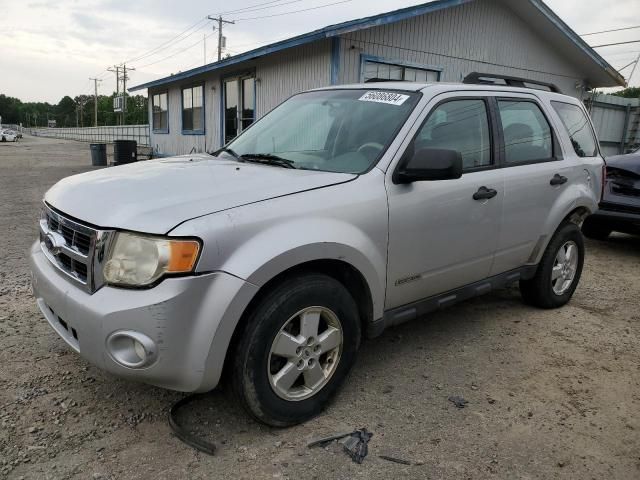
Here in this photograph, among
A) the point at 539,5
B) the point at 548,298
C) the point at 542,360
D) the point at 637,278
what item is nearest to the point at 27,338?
the point at 542,360

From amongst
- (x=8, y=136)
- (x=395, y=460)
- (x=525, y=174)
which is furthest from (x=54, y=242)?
(x=8, y=136)

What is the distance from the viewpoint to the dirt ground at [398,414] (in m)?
2.40

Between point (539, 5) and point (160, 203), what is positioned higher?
point (539, 5)

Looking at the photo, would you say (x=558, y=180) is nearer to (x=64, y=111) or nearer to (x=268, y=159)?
(x=268, y=159)

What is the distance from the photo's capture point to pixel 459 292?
3.54 metres

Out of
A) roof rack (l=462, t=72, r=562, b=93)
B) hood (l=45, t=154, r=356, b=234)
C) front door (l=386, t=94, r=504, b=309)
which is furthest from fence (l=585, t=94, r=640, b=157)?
hood (l=45, t=154, r=356, b=234)

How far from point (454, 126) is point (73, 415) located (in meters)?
2.88

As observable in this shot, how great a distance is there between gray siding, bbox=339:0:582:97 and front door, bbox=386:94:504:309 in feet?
24.3

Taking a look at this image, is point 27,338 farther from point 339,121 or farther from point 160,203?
point 339,121

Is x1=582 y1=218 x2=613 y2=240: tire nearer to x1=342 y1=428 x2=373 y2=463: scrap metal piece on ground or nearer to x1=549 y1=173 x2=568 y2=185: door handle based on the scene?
x1=549 y1=173 x2=568 y2=185: door handle

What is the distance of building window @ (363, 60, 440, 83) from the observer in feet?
35.8

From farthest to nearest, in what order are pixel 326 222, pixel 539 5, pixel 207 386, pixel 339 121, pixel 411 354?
pixel 539 5 < pixel 411 354 < pixel 339 121 < pixel 326 222 < pixel 207 386

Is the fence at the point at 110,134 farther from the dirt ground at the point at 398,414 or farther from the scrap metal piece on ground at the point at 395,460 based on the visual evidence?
the scrap metal piece on ground at the point at 395,460

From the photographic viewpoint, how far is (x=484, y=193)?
3.40 meters
